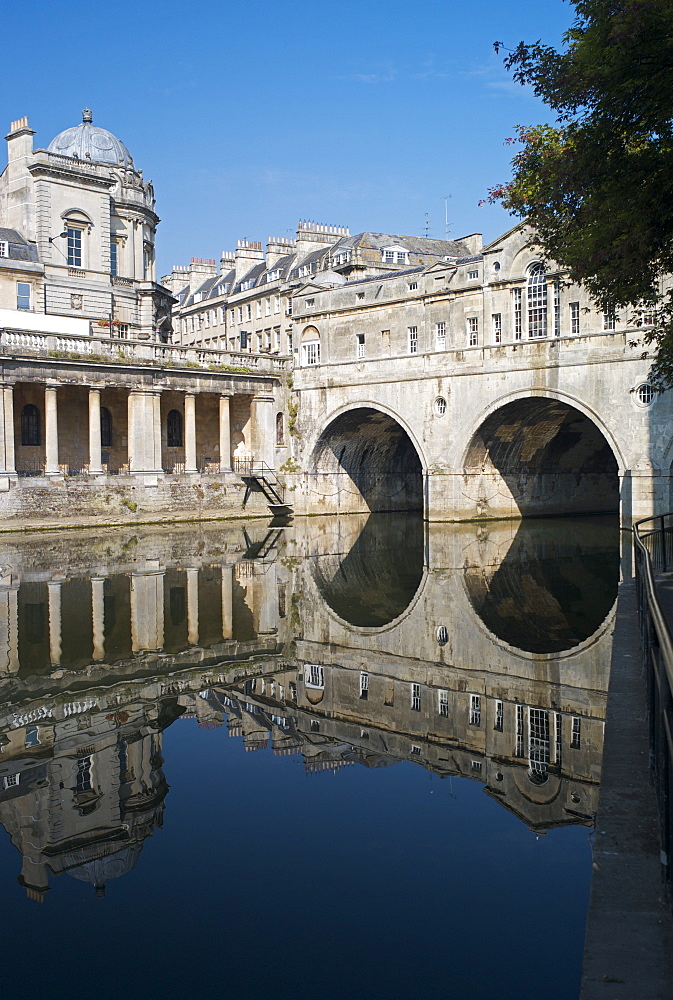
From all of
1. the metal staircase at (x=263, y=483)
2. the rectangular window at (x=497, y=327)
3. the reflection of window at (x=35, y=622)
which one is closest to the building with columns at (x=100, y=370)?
the metal staircase at (x=263, y=483)

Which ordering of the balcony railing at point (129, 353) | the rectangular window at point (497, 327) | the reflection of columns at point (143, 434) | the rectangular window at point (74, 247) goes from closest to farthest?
the balcony railing at point (129, 353) → the rectangular window at point (497, 327) → the reflection of columns at point (143, 434) → the rectangular window at point (74, 247)

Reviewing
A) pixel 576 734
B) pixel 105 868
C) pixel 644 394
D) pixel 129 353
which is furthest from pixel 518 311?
pixel 105 868

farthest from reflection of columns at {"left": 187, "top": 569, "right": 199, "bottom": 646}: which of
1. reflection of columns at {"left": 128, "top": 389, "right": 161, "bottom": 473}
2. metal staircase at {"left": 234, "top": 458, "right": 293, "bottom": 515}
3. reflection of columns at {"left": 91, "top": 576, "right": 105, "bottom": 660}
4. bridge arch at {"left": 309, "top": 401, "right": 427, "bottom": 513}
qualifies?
bridge arch at {"left": 309, "top": 401, "right": 427, "bottom": 513}

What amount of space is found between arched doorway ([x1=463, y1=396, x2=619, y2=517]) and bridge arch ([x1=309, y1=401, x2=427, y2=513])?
484cm

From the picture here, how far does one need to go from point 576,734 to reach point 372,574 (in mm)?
13229

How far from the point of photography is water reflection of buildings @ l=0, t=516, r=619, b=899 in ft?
26.3

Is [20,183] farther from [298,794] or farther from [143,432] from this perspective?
[298,794]

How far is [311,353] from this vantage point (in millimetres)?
41469

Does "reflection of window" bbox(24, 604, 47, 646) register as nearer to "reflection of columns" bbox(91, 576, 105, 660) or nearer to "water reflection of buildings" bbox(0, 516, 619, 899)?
"water reflection of buildings" bbox(0, 516, 619, 899)

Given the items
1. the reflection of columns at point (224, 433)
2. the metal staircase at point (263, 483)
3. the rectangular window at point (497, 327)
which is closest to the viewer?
the rectangular window at point (497, 327)

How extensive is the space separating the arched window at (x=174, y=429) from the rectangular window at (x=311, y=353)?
6.89m

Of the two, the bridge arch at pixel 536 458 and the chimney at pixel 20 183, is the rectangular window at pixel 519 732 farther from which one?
the chimney at pixel 20 183

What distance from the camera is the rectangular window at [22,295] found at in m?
41.0

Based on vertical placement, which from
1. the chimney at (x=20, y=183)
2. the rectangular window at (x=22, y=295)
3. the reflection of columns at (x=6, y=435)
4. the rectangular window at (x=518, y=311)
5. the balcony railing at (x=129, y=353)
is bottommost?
the reflection of columns at (x=6, y=435)
